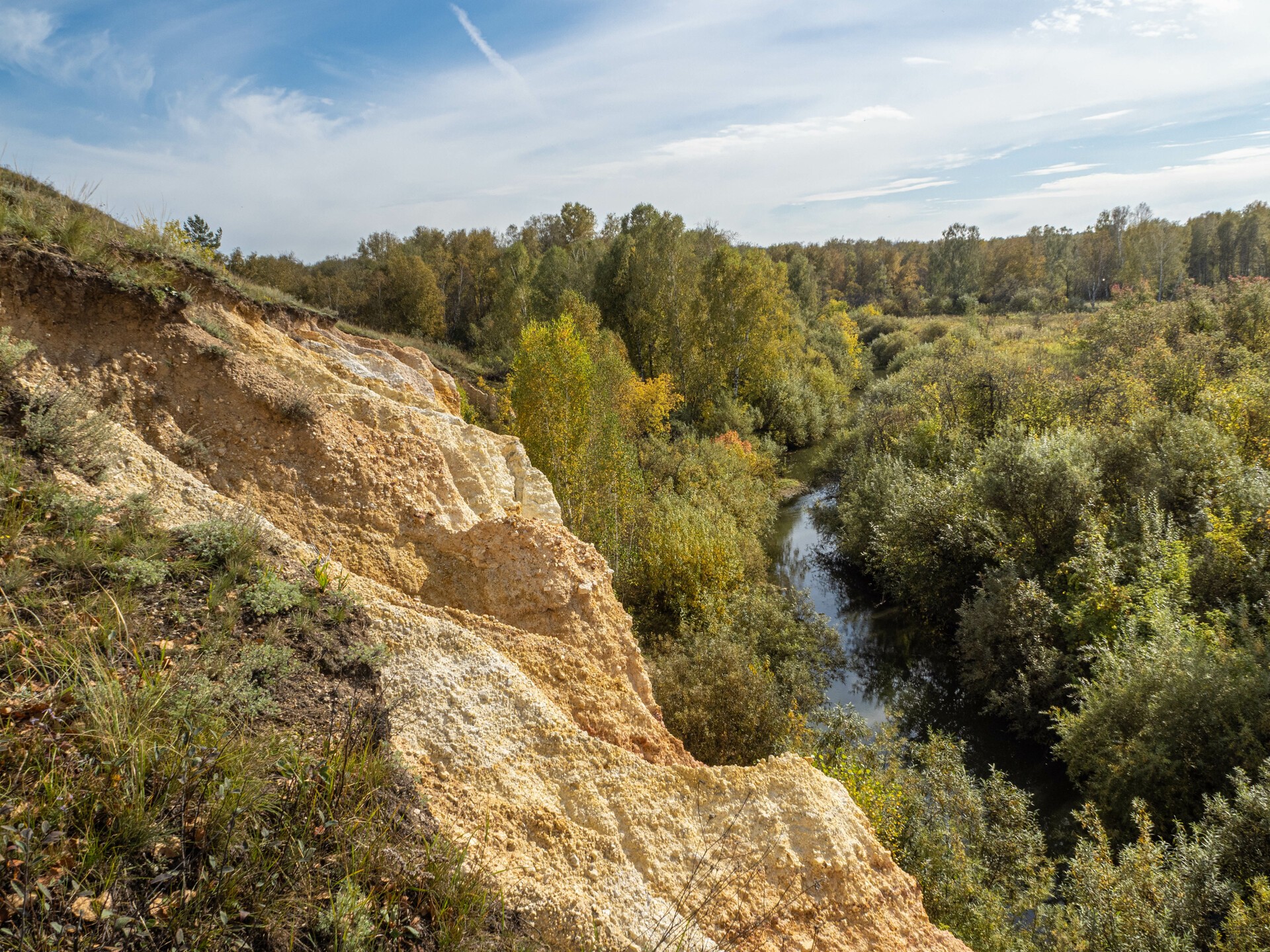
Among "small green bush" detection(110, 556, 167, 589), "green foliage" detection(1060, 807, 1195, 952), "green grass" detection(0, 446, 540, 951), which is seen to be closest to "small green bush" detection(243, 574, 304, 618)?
"green grass" detection(0, 446, 540, 951)

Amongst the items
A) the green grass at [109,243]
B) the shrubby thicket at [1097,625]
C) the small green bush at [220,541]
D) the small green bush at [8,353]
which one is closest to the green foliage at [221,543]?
the small green bush at [220,541]

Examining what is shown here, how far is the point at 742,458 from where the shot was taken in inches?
1230

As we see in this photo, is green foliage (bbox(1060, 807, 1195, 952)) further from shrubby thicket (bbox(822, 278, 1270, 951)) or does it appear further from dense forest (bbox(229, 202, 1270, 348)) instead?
dense forest (bbox(229, 202, 1270, 348))

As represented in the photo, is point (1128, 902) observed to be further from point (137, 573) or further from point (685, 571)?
point (685, 571)

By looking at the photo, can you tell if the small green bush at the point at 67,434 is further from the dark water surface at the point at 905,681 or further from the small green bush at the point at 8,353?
the dark water surface at the point at 905,681

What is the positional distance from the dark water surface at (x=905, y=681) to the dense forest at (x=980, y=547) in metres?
0.34

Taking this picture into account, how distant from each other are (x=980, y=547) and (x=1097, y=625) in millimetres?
3533

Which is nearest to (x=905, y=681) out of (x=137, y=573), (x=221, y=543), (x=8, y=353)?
(x=221, y=543)

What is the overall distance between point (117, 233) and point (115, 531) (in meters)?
7.24

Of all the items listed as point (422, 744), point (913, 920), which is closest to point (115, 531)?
point (422, 744)

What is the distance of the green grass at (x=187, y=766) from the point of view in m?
3.19

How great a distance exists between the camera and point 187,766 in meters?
3.51

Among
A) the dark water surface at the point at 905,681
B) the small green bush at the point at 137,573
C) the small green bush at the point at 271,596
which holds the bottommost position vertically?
the dark water surface at the point at 905,681

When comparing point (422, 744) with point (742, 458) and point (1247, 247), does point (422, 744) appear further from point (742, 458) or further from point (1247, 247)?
point (1247, 247)
